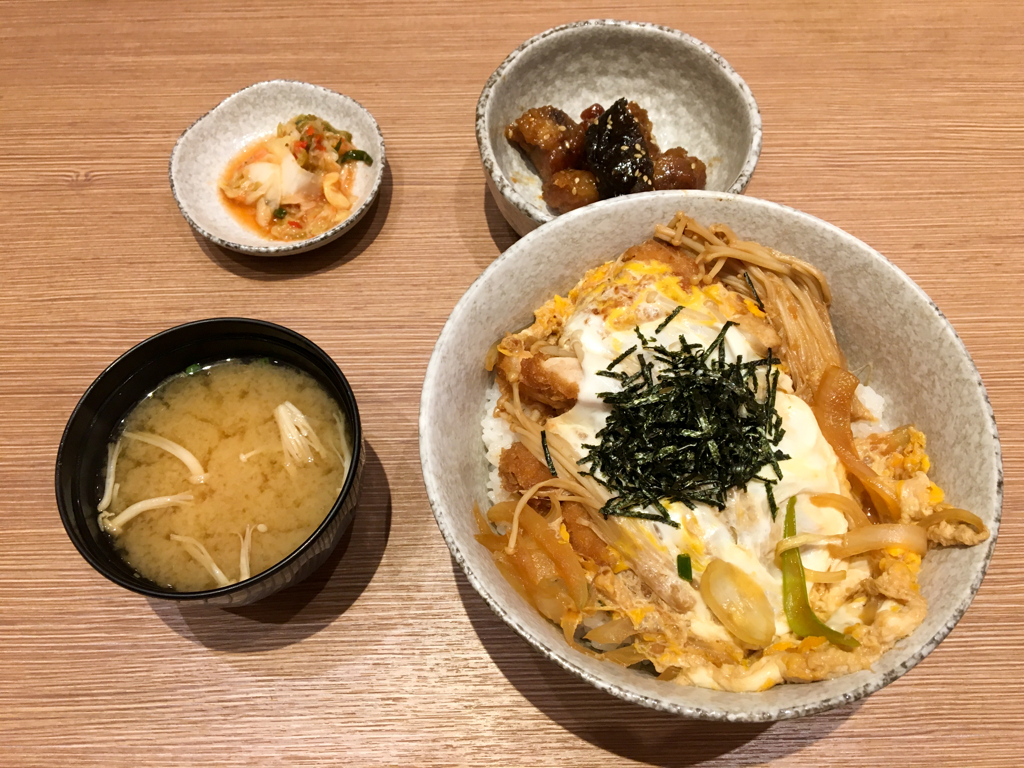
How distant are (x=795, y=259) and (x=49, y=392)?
7.80ft

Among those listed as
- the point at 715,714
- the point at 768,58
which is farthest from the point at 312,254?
the point at 768,58

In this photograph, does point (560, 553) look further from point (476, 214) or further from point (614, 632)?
point (476, 214)

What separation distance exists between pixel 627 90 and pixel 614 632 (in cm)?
207

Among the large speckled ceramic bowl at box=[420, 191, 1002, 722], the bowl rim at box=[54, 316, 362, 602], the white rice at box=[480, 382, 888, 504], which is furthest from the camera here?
the white rice at box=[480, 382, 888, 504]

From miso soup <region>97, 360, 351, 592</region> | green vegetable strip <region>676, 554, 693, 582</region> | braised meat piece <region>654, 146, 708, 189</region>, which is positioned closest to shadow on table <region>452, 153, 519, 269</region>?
braised meat piece <region>654, 146, 708, 189</region>

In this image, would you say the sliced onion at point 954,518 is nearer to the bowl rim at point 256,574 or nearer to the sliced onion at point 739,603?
the sliced onion at point 739,603

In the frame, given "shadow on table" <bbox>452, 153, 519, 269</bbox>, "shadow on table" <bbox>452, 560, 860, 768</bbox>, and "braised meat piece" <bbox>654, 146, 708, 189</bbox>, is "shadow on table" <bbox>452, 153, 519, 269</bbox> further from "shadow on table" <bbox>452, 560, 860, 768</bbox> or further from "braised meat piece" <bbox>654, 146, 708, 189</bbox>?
"shadow on table" <bbox>452, 560, 860, 768</bbox>

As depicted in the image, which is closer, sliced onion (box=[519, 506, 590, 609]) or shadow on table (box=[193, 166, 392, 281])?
sliced onion (box=[519, 506, 590, 609])

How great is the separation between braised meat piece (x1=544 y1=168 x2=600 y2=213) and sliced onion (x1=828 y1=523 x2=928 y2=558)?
4.15 ft

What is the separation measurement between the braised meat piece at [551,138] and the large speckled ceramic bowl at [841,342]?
0.59 meters

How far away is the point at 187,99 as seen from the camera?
2.75 meters

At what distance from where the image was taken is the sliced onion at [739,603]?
1338 millimetres

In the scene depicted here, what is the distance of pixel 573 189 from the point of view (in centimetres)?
212

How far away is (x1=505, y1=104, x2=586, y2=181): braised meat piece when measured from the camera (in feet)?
7.30
